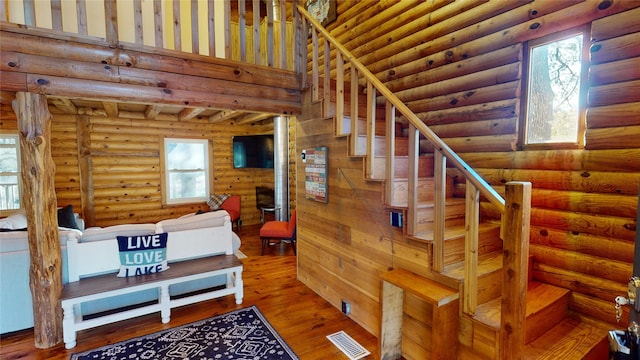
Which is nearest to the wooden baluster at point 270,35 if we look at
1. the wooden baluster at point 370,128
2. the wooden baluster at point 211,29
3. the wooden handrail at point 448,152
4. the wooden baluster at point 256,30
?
the wooden baluster at point 256,30

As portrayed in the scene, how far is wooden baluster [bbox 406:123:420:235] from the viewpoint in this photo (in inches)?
83.4

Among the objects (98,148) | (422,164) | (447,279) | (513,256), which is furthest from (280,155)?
(513,256)

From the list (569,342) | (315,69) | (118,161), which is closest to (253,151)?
(118,161)

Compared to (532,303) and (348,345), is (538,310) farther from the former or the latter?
(348,345)

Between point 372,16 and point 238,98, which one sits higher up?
point 372,16

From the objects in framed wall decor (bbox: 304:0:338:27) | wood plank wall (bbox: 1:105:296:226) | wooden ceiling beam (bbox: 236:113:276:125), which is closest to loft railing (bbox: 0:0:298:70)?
framed wall decor (bbox: 304:0:338:27)

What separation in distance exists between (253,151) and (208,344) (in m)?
4.64

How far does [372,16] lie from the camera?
3930mm

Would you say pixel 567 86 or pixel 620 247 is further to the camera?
pixel 567 86

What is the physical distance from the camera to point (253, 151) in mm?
6723

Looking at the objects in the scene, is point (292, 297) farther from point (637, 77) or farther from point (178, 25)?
point (637, 77)

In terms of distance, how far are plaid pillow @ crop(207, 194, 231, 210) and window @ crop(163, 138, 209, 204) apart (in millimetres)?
225

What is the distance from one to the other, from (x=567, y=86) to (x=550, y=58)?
262 millimetres

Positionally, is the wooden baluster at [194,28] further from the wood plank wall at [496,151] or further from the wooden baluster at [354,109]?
the wooden baluster at [354,109]
